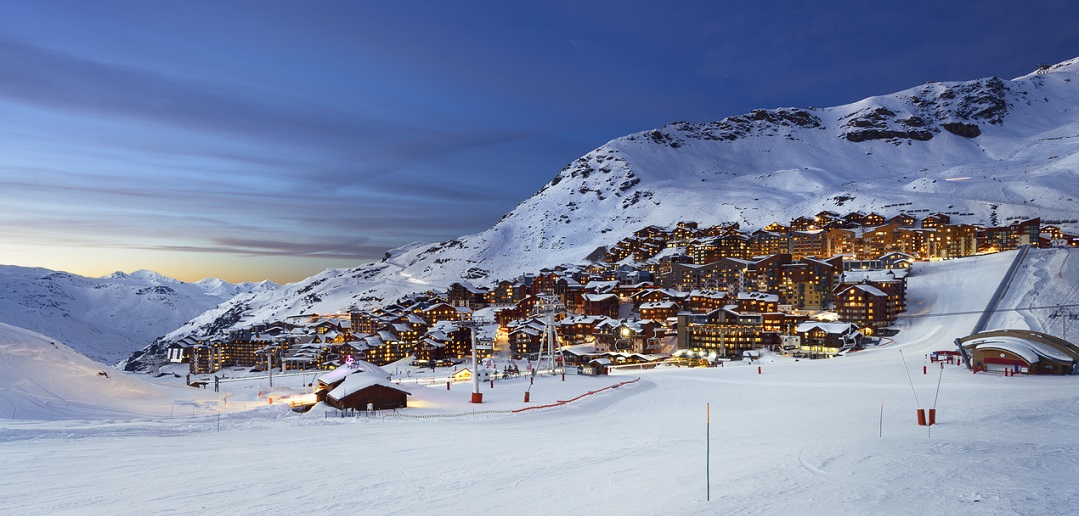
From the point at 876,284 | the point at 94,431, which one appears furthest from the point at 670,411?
the point at 876,284

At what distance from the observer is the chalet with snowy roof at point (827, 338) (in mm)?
54938

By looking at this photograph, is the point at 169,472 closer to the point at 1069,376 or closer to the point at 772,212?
the point at 1069,376

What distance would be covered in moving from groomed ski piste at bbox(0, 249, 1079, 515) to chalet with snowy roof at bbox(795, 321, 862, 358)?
24.2 metres

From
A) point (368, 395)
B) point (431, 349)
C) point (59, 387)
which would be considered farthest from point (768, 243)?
point (59, 387)

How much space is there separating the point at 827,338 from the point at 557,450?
50.0m

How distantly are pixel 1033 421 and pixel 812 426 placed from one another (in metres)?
6.04

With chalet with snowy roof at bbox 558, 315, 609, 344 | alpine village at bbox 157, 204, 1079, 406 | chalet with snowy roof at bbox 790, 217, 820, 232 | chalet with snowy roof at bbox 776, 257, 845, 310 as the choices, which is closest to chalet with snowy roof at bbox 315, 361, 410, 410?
alpine village at bbox 157, 204, 1079, 406

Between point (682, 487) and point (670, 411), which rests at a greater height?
A: point (682, 487)

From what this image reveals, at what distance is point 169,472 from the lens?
11625 millimetres

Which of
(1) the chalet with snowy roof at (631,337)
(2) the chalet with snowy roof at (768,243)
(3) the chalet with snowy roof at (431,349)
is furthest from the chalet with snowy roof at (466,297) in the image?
(2) the chalet with snowy roof at (768,243)

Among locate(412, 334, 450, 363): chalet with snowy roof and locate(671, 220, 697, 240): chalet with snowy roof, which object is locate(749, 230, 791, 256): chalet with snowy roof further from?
locate(412, 334, 450, 363): chalet with snowy roof

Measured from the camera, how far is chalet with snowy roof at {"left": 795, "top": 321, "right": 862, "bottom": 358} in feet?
180

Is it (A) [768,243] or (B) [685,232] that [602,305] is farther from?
(B) [685,232]

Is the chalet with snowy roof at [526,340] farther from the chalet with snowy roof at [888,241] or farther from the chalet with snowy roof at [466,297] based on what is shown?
the chalet with snowy roof at [888,241]
